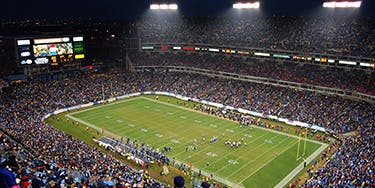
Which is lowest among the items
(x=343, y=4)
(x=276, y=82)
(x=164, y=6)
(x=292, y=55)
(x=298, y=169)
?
(x=298, y=169)

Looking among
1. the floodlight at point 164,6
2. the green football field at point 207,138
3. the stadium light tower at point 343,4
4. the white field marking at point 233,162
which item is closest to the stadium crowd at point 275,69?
the floodlight at point 164,6

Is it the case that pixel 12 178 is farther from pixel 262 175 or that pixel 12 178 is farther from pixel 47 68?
pixel 47 68

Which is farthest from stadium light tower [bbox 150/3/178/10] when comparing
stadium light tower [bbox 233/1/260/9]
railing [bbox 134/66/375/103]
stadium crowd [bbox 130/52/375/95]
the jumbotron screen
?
the jumbotron screen

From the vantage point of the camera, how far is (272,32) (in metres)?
61.8

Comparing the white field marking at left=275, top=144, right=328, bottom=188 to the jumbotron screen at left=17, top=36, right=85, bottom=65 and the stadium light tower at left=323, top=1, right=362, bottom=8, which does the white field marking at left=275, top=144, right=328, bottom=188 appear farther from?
the jumbotron screen at left=17, top=36, right=85, bottom=65

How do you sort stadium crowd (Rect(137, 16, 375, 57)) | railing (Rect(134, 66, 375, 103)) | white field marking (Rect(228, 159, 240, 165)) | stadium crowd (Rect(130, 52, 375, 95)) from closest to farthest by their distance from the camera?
1. white field marking (Rect(228, 159, 240, 165))
2. railing (Rect(134, 66, 375, 103))
3. stadium crowd (Rect(130, 52, 375, 95))
4. stadium crowd (Rect(137, 16, 375, 57))

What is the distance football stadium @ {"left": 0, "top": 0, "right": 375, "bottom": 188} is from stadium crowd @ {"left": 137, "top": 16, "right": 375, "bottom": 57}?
0.30m

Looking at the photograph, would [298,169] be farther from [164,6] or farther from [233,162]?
[164,6]

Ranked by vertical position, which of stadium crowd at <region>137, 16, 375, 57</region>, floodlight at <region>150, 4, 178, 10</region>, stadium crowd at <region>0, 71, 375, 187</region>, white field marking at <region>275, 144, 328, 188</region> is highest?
floodlight at <region>150, 4, 178, 10</region>

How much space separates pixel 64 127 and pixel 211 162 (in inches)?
800

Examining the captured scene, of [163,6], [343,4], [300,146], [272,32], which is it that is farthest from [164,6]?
[300,146]

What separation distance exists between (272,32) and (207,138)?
33.6 m

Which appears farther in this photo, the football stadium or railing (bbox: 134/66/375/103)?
railing (bbox: 134/66/375/103)

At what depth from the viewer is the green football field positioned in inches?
1139
